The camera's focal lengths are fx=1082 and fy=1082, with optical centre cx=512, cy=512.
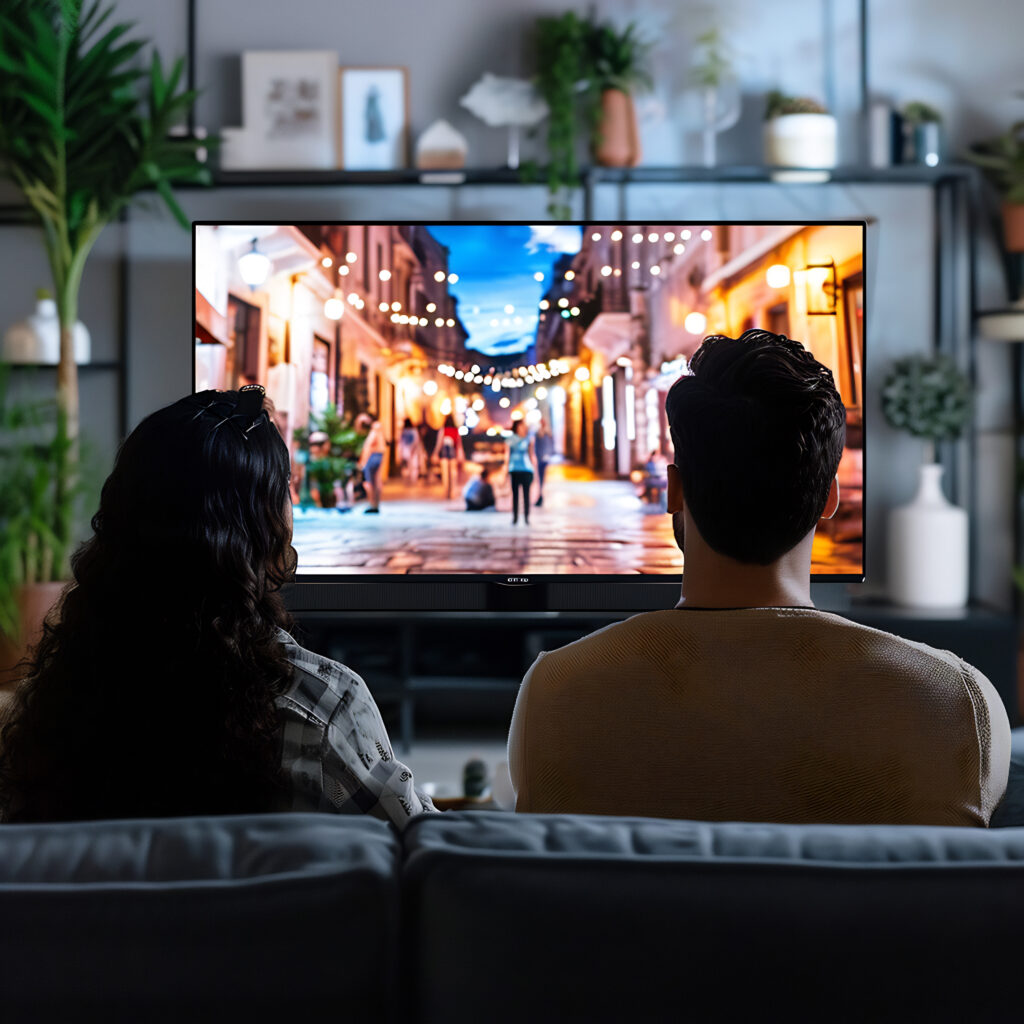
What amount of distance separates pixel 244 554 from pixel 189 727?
0.58 feet

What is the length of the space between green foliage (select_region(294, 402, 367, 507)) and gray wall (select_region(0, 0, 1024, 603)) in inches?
33.9

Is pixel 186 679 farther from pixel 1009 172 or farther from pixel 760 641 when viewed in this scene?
pixel 1009 172

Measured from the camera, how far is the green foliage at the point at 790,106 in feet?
11.2

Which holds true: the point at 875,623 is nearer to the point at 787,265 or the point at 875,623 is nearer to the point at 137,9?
the point at 787,265

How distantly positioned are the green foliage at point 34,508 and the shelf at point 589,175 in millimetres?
991

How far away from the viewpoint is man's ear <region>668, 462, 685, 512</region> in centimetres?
113

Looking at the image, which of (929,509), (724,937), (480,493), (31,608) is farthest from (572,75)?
(724,937)

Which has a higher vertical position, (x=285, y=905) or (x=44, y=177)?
(x=44, y=177)

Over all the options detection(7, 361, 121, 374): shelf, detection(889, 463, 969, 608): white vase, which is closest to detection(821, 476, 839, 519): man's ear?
detection(889, 463, 969, 608): white vase

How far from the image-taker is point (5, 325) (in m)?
3.68

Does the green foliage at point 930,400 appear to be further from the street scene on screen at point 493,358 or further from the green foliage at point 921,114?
the green foliage at point 921,114

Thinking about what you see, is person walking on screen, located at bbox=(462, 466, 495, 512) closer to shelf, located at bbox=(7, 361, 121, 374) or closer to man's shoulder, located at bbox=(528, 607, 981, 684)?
shelf, located at bbox=(7, 361, 121, 374)

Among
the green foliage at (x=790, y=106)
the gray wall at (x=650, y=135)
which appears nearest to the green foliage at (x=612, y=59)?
the gray wall at (x=650, y=135)

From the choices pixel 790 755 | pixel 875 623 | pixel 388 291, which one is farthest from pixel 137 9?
pixel 790 755
